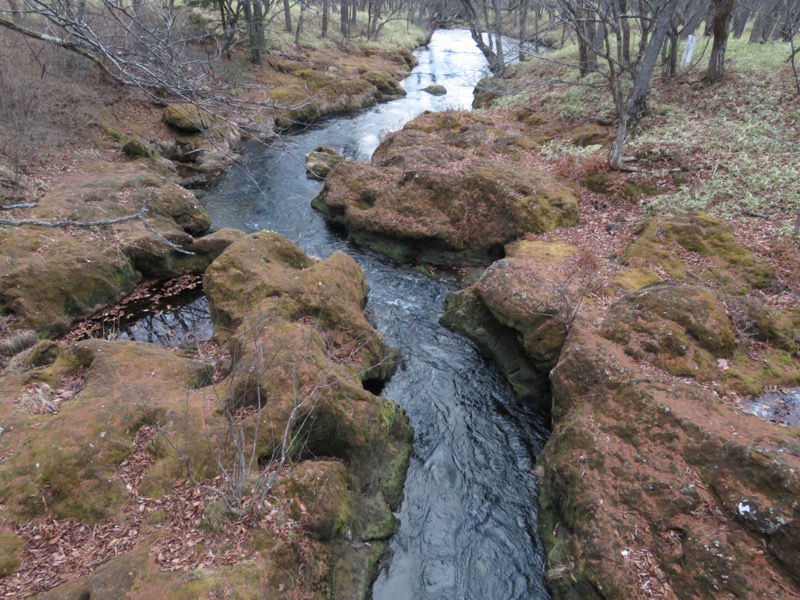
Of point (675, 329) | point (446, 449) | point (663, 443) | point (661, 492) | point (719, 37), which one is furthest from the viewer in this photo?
point (719, 37)

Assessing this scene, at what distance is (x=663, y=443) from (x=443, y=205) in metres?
9.16

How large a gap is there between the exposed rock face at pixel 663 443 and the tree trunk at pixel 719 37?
9.84 m

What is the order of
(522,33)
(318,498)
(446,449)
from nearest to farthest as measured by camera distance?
1. (318,498)
2. (446,449)
3. (522,33)

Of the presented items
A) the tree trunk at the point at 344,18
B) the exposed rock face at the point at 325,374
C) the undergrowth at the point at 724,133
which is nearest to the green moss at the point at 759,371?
the undergrowth at the point at 724,133

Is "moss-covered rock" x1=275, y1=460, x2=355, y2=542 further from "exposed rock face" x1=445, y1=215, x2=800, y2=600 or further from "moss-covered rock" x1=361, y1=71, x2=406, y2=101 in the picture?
"moss-covered rock" x1=361, y1=71, x2=406, y2=101

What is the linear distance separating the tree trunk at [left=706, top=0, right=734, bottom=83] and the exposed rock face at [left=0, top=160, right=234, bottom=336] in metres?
17.1

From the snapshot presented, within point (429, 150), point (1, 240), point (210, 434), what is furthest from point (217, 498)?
point (429, 150)

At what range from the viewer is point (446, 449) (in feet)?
25.3

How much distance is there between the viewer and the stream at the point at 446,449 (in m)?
5.99

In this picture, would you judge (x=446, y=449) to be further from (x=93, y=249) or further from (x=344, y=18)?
(x=344, y=18)

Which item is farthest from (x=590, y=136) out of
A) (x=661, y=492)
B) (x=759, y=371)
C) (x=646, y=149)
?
(x=661, y=492)

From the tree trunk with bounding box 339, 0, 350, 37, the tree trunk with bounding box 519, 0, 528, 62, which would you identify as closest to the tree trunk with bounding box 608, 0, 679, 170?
the tree trunk with bounding box 519, 0, 528, 62

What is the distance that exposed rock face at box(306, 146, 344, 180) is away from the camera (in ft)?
56.1

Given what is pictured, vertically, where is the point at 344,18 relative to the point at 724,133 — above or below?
above
